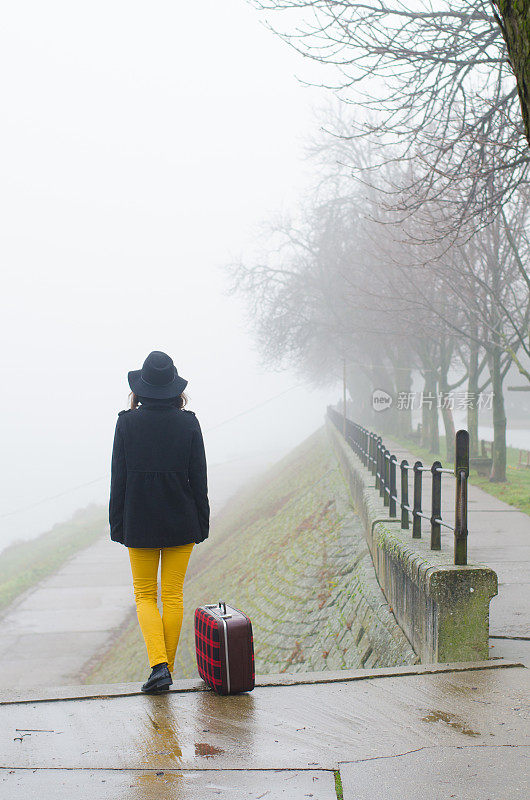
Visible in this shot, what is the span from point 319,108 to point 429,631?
3583 cm

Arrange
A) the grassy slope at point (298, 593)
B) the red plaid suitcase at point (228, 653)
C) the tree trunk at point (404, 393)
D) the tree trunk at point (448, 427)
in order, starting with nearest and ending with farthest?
the red plaid suitcase at point (228, 653), the grassy slope at point (298, 593), the tree trunk at point (448, 427), the tree trunk at point (404, 393)

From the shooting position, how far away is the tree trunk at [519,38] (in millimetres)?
2410

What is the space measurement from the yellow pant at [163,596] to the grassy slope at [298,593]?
6.62 ft

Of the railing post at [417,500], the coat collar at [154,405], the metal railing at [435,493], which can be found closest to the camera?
the coat collar at [154,405]

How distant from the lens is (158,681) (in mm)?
4598

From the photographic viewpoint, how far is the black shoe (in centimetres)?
460

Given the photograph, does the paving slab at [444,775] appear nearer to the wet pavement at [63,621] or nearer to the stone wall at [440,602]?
the stone wall at [440,602]

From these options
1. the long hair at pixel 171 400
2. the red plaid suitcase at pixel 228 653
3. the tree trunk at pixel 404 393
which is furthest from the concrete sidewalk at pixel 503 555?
the tree trunk at pixel 404 393

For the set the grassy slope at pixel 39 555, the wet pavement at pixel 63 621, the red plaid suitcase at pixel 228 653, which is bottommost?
the grassy slope at pixel 39 555

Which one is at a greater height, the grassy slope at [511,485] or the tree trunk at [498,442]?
the tree trunk at [498,442]

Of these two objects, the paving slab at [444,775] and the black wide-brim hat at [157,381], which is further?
the black wide-brim hat at [157,381]

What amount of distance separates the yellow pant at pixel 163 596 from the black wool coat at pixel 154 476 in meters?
0.12

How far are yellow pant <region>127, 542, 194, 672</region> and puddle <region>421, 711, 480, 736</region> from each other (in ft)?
4.64

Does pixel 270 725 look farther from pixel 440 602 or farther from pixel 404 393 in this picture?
pixel 404 393
